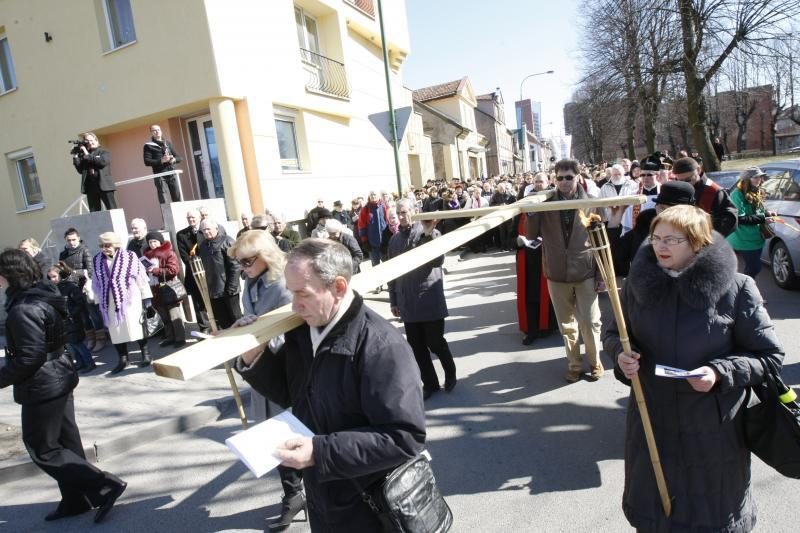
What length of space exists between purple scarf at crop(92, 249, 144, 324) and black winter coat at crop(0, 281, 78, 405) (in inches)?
121

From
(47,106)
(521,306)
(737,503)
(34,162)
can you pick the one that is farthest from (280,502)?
(34,162)

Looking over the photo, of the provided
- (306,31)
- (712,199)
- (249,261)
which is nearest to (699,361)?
(249,261)

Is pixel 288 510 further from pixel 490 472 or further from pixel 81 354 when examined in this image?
pixel 81 354

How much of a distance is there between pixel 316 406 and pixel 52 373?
244 centimetres

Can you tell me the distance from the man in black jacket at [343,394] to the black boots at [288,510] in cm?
136

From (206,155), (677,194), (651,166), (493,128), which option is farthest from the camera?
(493,128)

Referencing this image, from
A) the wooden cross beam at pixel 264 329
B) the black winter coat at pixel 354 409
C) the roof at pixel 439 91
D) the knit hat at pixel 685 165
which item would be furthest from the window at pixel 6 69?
the roof at pixel 439 91

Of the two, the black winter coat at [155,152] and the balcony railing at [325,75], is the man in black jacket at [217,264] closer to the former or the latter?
the black winter coat at [155,152]

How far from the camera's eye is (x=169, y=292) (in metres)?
7.00

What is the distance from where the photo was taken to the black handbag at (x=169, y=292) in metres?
7.00

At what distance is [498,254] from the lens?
44.7 ft

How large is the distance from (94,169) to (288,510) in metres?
7.95

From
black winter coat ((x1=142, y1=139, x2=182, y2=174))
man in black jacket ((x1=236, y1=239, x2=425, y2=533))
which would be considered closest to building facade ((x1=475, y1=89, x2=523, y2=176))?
black winter coat ((x1=142, y1=139, x2=182, y2=174))

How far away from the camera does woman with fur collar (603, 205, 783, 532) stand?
2115 mm
